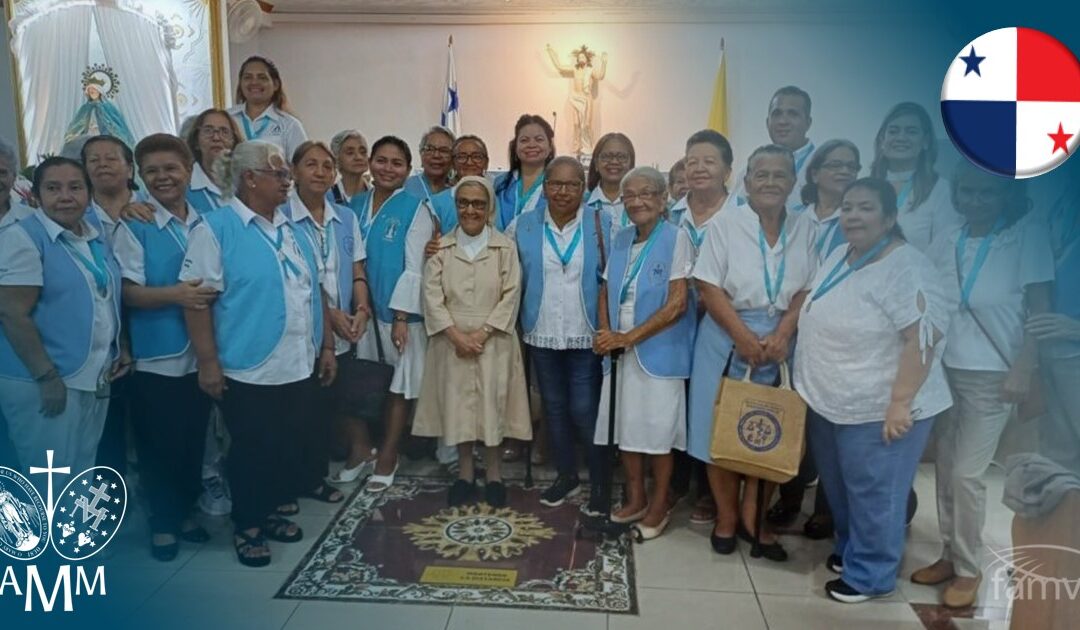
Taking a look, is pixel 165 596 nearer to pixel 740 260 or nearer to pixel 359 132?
pixel 359 132

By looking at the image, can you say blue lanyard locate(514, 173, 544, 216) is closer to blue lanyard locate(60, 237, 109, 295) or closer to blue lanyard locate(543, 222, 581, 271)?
blue lanyard locate(543, 222, 581, 271)

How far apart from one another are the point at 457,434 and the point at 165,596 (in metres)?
1.07

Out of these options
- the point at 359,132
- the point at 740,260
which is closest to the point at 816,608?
the point at 740,260

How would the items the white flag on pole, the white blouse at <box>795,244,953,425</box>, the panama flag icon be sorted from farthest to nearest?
the white flag on pole → the white blouse at <box>795,244,953,425</box> → the panama flag icon

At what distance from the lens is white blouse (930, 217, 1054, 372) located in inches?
73.7

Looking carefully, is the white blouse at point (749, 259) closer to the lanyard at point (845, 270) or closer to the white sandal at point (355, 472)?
the lanyard at point (845, 270)

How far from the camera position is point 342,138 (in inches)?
96.0

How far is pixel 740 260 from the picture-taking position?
7.47 ft

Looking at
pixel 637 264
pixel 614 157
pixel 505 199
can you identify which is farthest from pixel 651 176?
pixel 505 199

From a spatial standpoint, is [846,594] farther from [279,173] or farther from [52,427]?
[52,427]

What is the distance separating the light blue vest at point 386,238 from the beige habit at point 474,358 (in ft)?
0.47

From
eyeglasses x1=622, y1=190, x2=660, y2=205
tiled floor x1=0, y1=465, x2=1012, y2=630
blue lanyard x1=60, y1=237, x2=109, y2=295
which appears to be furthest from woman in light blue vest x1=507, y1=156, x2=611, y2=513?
blue lanyard x1=60, y1=237, x2=109, y2=295

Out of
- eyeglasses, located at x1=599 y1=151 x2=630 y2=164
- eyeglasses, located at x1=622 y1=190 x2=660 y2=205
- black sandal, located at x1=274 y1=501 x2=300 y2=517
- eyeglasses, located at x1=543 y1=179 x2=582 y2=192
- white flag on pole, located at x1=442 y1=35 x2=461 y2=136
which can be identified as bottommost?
black sandal, located at x1=274 y1=501 x2=300 y2=517

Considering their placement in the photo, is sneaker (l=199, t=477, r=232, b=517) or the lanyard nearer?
the lanyard
